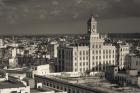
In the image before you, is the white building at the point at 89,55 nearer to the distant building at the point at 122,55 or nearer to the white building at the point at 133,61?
the distant building at the point at 122,55

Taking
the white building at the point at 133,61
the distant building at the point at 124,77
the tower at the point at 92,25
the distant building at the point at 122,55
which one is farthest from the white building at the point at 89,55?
the distant building at the point at 124,77

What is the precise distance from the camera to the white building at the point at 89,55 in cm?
9019

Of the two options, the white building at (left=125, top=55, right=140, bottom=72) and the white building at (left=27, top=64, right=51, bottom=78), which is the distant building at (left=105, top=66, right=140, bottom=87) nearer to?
the white building at (left=27, top=64, right=51, bottom=78)

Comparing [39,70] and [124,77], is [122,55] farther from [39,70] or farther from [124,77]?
[124,77]

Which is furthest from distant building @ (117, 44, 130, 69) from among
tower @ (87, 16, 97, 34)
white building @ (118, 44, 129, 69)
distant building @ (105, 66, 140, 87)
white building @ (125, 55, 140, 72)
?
distant building @ (105, 66, 140, 87)

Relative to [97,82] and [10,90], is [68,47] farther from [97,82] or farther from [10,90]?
[10,90]

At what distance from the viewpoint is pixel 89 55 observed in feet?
302

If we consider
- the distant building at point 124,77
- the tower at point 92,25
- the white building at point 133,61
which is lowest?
the distant building at point 124,77

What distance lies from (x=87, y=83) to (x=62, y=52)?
88.6ft

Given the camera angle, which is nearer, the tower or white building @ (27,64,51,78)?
white building @ (27,64,51,78)

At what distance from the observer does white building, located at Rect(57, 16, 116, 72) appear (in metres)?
90.2

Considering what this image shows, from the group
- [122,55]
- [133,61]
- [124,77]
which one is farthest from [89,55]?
[124,77]

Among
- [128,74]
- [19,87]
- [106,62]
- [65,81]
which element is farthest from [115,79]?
[19,87]

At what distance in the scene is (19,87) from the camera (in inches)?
2002
